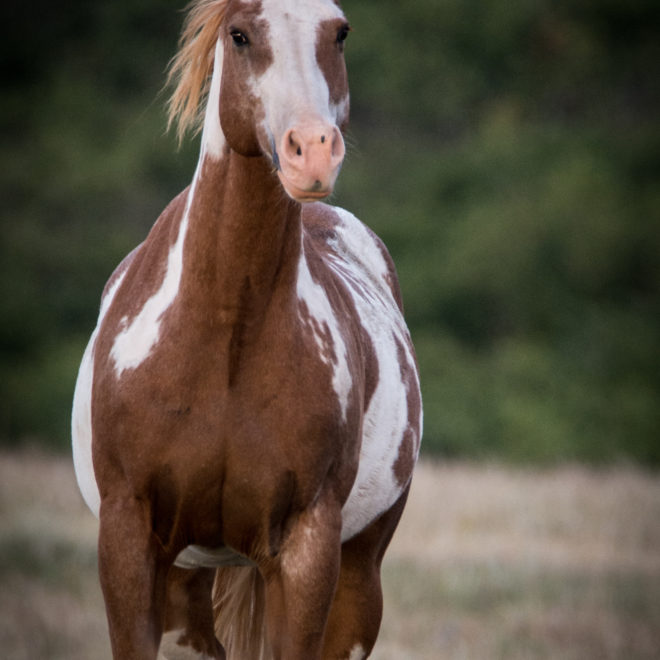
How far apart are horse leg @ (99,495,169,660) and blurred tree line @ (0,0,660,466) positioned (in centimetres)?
1475

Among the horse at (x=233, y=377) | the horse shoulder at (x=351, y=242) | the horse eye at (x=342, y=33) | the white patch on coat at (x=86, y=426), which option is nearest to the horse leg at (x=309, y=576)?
the horse at (x=233, y=377)

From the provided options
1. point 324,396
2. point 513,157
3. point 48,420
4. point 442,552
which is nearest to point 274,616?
point 324,396

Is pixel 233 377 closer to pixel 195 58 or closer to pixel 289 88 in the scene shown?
pixel 289 88

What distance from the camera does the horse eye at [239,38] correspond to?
288cm

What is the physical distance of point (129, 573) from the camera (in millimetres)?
3043

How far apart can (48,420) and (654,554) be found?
13.6 metres

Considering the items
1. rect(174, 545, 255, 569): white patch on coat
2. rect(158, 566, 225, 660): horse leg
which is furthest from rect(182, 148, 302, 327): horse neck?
rect(158, 566, 225, 660): horse leg

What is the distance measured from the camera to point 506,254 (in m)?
21.6

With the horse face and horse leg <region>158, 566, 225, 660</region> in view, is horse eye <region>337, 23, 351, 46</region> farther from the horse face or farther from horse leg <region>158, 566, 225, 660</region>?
horse leg <region>158, 566, 225, 660</region>

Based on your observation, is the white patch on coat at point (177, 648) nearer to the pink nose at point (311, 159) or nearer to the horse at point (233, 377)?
the horse at point (233, 377)

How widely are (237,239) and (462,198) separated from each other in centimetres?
2130

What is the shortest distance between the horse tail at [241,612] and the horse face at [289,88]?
1742 millimetres

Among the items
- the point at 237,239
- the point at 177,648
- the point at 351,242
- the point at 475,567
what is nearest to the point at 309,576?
Answer: the point at 237,239

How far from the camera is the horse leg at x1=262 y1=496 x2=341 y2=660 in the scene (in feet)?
10.2
